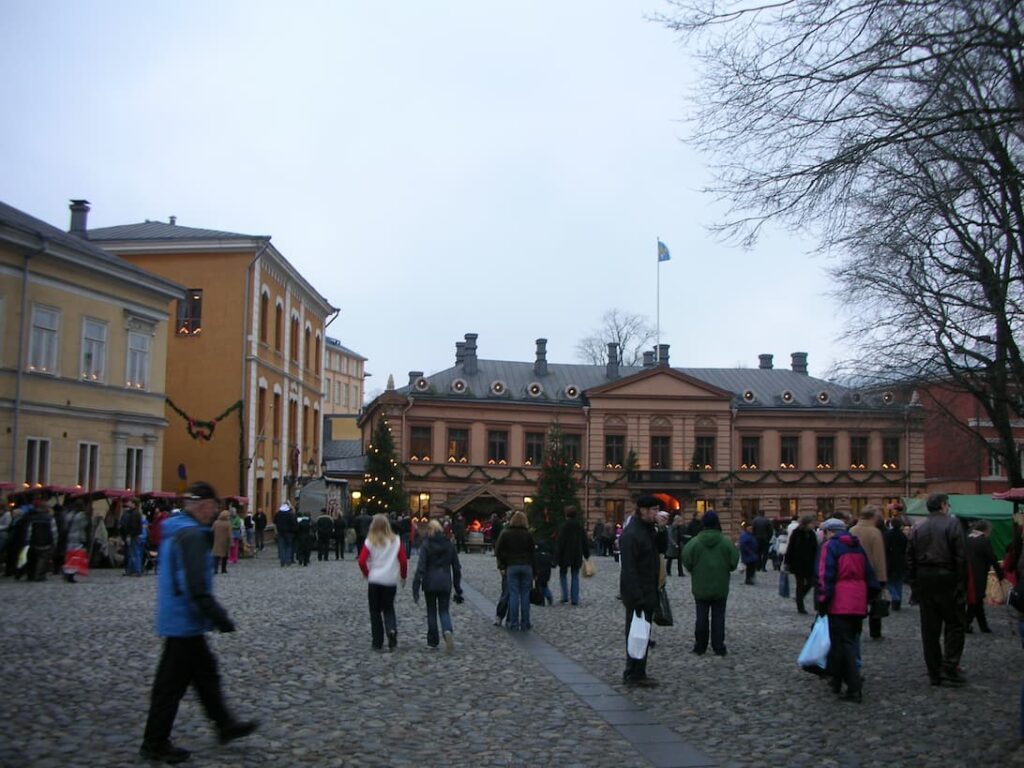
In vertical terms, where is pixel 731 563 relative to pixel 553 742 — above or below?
above

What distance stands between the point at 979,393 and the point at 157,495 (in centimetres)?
2291

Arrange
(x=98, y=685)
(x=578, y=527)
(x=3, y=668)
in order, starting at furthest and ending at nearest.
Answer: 1. (x=578, y=527)
2. (x=3, y=668)
3. (x=98, y=685)

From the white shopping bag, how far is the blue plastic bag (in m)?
1.52

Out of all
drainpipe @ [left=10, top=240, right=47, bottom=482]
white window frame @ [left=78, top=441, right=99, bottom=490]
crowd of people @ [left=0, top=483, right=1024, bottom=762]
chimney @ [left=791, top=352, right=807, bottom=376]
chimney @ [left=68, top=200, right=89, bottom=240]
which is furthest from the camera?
chimney @ [left=791, top=352, right=807, bottom=376]

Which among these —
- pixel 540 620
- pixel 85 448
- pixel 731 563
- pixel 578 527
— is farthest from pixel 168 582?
pixel 85 448

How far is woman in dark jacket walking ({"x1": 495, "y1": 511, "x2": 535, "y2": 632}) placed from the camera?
15.6 m

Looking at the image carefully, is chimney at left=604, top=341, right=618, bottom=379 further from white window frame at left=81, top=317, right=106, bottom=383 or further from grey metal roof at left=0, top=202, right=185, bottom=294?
white window frame at left=81, top=317, right=106, bottom=383

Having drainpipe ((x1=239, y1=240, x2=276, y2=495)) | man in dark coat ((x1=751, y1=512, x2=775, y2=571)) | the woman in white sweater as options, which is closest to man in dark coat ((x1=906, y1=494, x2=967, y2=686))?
the woman in white sweater

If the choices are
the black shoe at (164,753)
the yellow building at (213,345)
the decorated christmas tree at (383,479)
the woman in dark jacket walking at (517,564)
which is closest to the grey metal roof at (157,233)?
the yellow building at (213,345)

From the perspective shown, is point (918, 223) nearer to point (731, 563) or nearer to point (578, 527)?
point (731, 563)

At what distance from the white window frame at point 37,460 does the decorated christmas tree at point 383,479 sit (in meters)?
23.6

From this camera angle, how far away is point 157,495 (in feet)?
98.8

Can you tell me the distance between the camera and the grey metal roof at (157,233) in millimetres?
41938

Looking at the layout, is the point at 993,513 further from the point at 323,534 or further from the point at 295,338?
the point at 295,338
